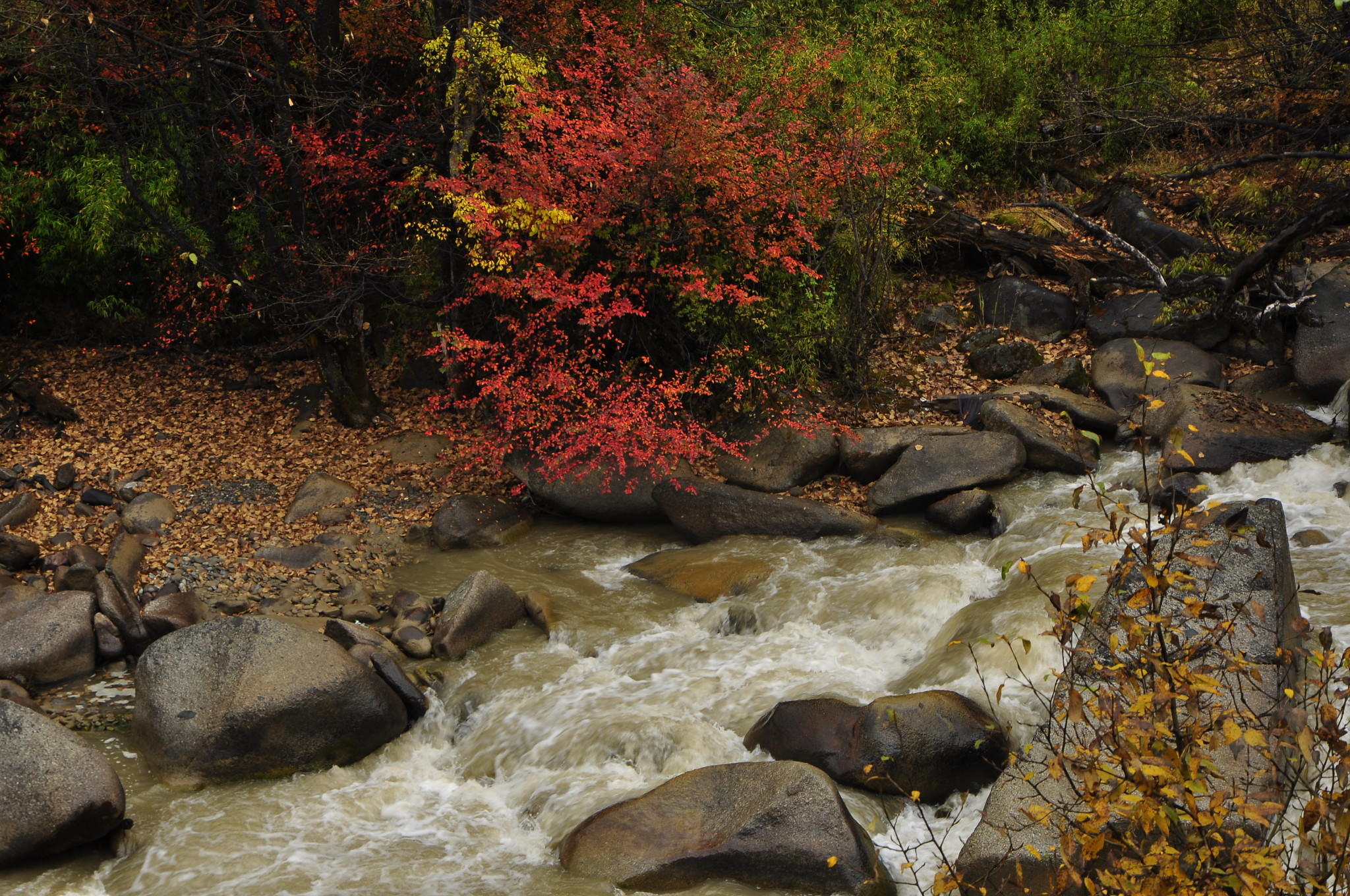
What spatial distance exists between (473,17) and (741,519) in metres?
5.86

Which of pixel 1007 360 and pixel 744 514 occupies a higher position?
pixel 1007 360

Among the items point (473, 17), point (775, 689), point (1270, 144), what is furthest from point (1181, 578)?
point (1270, 144)

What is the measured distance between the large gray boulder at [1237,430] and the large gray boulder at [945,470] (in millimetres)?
1429

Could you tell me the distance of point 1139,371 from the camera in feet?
37.0

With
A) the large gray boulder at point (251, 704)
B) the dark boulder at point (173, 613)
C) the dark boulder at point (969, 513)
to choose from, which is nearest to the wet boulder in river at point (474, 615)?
the large gray boulder at point (251, 704)

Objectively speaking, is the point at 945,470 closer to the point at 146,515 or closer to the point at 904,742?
the point at 904,742

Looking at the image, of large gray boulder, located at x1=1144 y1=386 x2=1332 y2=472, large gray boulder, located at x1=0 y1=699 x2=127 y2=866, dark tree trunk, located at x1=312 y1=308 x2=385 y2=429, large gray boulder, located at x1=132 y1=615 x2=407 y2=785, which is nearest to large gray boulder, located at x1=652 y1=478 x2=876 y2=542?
large gray boulder, located at x1=1144 y1=386 x2=1332 y2=472

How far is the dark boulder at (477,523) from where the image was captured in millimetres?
9898

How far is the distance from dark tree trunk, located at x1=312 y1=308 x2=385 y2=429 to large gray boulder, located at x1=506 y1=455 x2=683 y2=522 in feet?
8.90

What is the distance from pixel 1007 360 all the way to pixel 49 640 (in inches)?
405

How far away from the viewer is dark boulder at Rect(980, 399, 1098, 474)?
400 inches

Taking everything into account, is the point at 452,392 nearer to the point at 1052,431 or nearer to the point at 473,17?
the point at 473,17

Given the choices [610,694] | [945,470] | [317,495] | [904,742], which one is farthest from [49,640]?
[945,470]

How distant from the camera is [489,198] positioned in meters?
10.2
